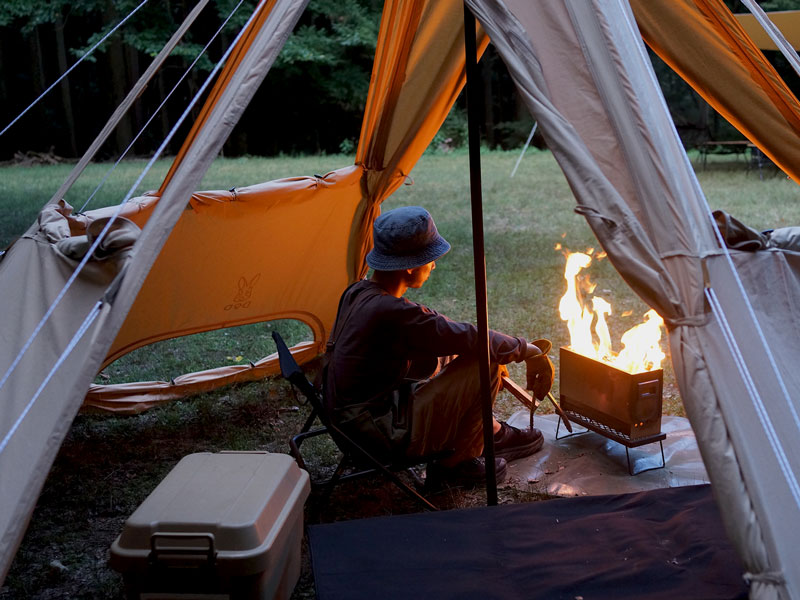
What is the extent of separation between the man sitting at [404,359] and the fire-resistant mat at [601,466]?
47cm

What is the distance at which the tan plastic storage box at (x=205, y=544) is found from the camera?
7.56 ft

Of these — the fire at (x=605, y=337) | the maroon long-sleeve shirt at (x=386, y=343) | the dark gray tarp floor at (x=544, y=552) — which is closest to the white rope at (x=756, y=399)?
the dark gray tarp floor at (x=544, y=552)

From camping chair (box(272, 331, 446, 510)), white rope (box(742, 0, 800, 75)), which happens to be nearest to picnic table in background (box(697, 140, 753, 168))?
white rope (box(742, 0, 800, 75))

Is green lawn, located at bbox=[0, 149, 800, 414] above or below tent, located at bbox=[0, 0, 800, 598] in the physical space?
below

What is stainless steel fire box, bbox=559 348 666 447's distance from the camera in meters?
3.50

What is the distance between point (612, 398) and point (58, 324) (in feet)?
7.72

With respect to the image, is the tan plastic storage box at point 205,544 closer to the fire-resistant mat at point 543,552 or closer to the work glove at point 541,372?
the fire-resistant mat at point 543,552

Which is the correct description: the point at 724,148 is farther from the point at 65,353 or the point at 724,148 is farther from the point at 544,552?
the point at 65,353

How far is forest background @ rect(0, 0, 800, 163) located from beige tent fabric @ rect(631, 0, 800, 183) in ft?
55.0

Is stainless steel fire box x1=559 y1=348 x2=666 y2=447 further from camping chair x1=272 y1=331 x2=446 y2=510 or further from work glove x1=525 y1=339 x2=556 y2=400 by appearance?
camping chair x1=272 y1=331 x2=446 y2=510

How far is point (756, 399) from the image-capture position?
6.95 feet

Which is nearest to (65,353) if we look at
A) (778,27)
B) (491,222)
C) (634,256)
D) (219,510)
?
(219,510)

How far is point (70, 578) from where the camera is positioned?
10.2ft

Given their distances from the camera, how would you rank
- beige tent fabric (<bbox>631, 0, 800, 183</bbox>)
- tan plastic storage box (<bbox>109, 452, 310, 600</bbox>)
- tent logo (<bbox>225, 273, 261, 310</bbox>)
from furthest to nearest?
tent logo (<bbox>225, 273, 261, 310</bbox>)
beige tent fabric (<bbox>631, 0, 800, 183</bbox>)
tan plastic storage box (<bbox>109, 452, 310, 600</bbox>)
